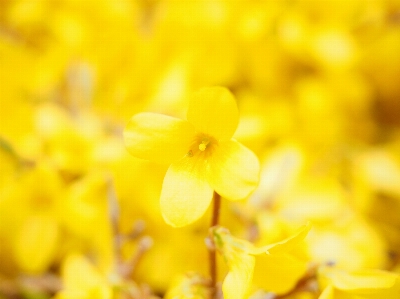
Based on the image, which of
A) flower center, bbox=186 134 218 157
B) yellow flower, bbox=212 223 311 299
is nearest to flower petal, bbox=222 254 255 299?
yellow flower, bbox=212 223 311 299

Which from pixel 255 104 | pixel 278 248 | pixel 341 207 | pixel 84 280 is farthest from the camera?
pixel 255 104

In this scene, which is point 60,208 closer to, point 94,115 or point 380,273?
point 94,115

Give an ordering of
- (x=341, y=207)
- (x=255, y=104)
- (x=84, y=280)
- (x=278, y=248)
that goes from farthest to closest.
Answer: (x=255, y=104) → (x=341, y=207) → (x=84, y=280) → (x=278, y=248)

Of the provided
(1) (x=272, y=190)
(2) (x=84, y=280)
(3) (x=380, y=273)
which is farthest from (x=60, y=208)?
(3) (x=380, y=273)

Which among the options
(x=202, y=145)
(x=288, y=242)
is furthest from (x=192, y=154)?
(x=288, y=242)

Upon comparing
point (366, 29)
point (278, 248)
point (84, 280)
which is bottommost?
point (84, 280)

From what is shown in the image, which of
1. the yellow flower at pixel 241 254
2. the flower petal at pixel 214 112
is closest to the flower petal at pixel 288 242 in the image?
the yellow flower at pixel 241 254
